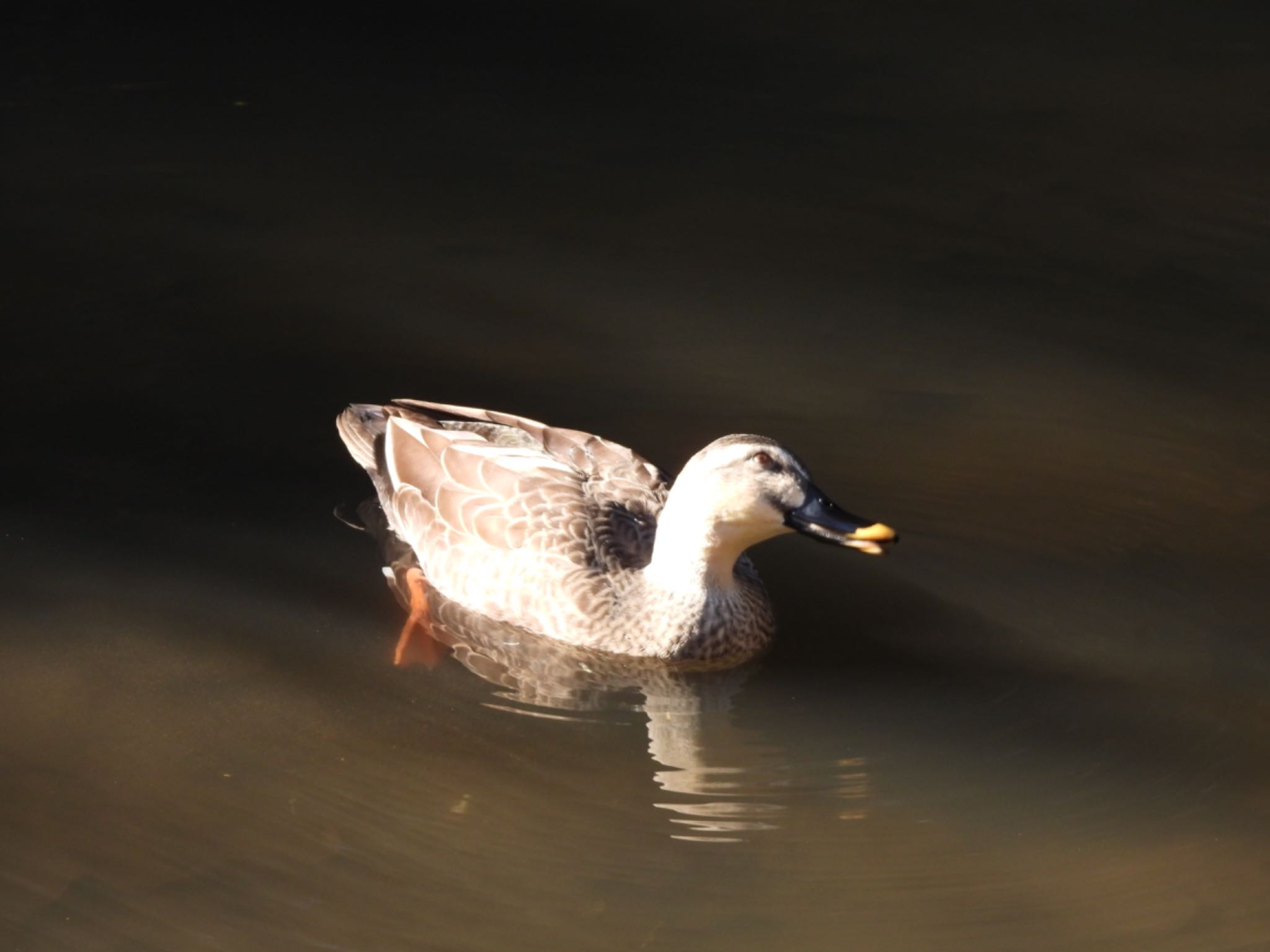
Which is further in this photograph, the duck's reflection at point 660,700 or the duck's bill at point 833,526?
the duck's bill at point 833,526

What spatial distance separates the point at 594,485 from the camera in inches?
233

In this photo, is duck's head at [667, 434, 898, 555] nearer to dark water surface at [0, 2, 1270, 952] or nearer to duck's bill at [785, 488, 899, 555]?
duck's bill at [785, 488, 899, 555]

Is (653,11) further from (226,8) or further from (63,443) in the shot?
(63,443)

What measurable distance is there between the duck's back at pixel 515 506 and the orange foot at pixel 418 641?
14 centimetres

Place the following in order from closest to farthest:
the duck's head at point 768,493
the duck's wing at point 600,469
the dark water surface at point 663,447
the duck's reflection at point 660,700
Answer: the dark water surface at point 663,447, the duck's reflection at point 660,700, the duck's head at point 768,493, the duck's wing at point 600,469

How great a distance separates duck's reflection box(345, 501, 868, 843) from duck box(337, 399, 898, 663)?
0.14ft

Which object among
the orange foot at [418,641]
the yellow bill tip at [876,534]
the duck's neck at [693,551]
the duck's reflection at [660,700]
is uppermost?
the yellow bill tip at [876,534]

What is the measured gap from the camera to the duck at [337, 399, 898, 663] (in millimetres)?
5281

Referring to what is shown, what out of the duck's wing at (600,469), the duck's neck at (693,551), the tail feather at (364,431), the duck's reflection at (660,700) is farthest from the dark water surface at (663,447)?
the duck's wing at (600,469)

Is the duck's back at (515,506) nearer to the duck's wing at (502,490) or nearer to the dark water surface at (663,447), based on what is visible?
the duck's wing at (502,490)

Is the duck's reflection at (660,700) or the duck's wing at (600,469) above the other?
the duck's wing at (600,469)

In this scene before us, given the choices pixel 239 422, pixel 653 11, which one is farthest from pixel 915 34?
pixel 239 422

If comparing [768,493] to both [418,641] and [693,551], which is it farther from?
[418,641]

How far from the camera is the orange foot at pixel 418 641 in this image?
17.7 feet
